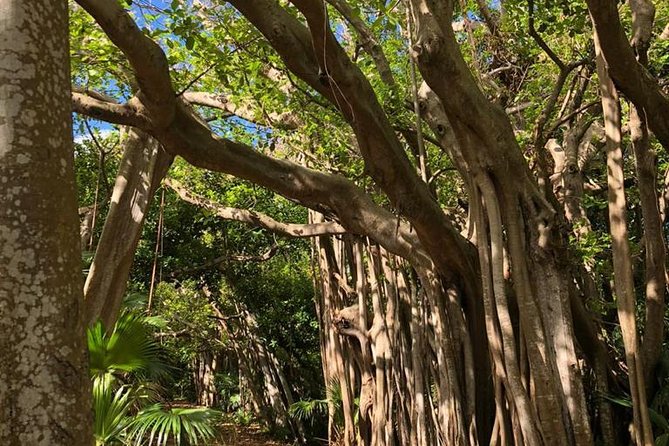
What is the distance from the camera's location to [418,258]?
4316 millimetres

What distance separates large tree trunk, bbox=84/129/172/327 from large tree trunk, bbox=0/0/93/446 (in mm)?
2755

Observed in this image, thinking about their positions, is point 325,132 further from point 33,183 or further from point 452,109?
point 33,183

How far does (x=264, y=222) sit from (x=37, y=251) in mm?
4745

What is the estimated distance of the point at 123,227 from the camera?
414 cm

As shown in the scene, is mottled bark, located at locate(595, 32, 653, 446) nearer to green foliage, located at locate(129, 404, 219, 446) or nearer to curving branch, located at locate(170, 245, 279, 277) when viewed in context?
green foliage, located at locate(129, 404, 219, 446)

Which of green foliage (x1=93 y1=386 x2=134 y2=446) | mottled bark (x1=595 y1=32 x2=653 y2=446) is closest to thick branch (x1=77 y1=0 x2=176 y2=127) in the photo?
green foliage (x1=93 y1=386 x2=134 y2=446)

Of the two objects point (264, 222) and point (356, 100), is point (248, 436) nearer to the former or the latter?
point (264, 222)

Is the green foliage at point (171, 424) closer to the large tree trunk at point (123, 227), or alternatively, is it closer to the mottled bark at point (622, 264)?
the large tree trunk at point (123, 227)

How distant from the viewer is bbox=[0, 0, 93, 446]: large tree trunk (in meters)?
1.16

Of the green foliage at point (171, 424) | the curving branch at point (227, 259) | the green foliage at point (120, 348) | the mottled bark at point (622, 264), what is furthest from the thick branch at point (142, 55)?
the curving branch at point (227, 259)

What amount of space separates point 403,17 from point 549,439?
334 cm

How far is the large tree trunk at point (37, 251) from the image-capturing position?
3.79 feet

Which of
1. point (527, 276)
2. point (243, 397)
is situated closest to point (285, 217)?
point (243, 397)

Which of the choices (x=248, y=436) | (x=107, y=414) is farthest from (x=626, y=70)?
(x=248, y=436)
